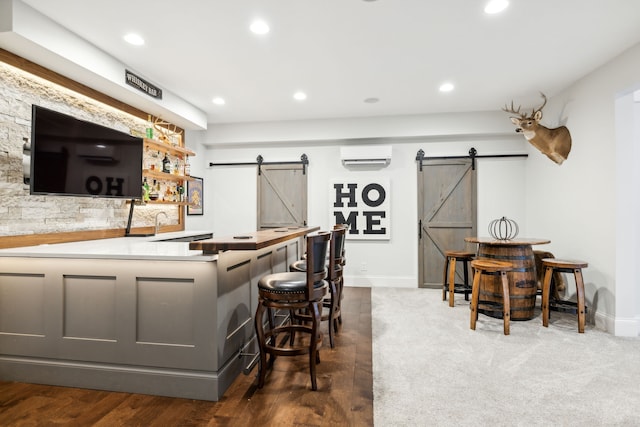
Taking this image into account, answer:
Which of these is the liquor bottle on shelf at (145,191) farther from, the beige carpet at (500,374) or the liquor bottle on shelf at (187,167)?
the beige carpet at (500,374)

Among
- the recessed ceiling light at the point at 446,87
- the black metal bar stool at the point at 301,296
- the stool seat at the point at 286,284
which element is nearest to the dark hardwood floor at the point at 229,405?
the black metal bar stool at the point at 301,296

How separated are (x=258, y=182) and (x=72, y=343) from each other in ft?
12.7

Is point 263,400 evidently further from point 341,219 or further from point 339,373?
point 341,219

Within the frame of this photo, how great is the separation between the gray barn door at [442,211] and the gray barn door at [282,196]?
2.04 m

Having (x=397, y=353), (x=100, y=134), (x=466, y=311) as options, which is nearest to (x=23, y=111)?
(x=100, y=134)

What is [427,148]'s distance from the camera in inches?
213

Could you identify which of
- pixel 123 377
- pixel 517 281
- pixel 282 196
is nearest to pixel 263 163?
pixel 282 196

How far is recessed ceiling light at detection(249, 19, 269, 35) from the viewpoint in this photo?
266 cm

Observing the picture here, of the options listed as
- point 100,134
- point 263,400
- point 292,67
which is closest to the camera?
point 263,400

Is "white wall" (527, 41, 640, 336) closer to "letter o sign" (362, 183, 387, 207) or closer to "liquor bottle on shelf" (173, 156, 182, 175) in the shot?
"letter o sign" (362, 183, 387, 207)

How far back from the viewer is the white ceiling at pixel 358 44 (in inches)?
97.7

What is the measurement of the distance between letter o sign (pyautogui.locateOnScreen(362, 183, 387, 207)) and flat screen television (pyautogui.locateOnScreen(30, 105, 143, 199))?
11.0 ft

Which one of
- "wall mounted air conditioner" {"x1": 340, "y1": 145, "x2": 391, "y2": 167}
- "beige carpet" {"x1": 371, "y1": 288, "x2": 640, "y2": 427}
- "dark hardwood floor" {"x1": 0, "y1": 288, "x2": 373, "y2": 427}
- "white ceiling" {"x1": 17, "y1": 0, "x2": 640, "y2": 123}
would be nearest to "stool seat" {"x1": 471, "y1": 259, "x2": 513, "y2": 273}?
"beige carpet" {"x1": 371, "y1": 288, "x2": 640, "y2": 427}

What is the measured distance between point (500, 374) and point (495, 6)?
2793mm
